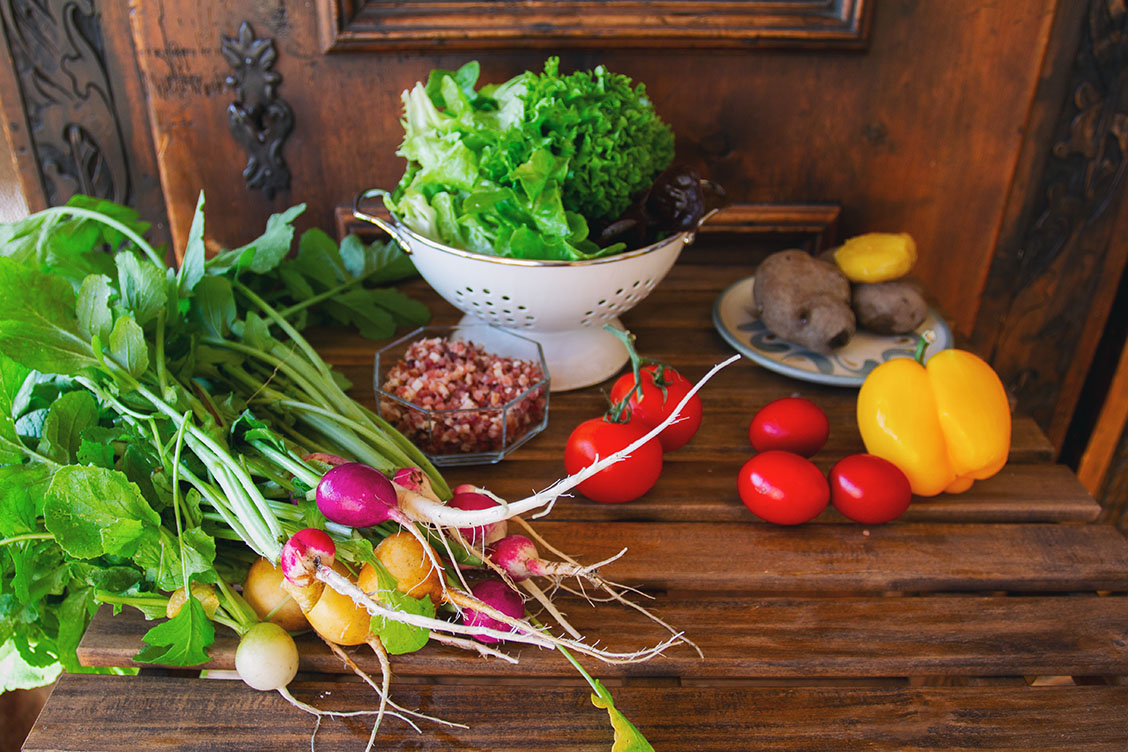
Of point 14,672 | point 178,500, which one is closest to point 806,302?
point 178,500

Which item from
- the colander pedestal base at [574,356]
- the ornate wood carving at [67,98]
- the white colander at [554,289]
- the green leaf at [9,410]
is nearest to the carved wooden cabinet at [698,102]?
the ornate wood carving at [67,98]

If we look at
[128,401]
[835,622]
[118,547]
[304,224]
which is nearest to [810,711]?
[835,622]

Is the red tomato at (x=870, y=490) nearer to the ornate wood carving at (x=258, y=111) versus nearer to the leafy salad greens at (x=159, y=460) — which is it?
the leafy salad greens at (x=159, y=460)

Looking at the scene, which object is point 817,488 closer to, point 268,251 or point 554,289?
point 554,289

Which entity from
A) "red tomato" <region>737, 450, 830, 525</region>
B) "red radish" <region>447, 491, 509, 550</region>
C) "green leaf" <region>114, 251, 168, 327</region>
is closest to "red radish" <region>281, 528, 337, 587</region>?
"red radish" <region>447, 491, 509, 550</region>

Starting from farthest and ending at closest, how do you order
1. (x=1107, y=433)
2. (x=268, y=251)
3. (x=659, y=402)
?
(x=1107, y=433) < (x=268, y=251) < (x=659, y=402)

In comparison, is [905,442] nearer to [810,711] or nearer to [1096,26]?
[810,711]

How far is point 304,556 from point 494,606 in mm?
173

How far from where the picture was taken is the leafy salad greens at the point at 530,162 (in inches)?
37.6

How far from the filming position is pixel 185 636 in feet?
2.33

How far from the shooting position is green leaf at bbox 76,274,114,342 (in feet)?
2.70

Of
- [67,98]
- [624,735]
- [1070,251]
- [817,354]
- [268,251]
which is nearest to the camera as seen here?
[624,735]

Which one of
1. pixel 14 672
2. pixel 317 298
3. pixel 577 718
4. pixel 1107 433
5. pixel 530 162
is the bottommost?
pixel 1107 433

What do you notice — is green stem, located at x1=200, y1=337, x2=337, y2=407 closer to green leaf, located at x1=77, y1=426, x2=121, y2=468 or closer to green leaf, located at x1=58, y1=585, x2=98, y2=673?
green leaf, located at x1=77, y1=426, x2=121, y2=468
